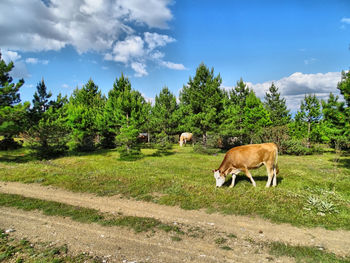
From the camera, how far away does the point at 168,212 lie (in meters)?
8.69

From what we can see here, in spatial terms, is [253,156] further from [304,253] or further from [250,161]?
[304,253]

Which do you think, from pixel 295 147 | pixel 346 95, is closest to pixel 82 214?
pixel 346 95

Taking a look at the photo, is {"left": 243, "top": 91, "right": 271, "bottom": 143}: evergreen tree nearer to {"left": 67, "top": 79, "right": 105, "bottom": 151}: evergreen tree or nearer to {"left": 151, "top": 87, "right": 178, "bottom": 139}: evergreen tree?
{"left": 151, "top": 87, "right": 178, "bottom": 139}: evergreen tree

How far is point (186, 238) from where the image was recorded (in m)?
6.57

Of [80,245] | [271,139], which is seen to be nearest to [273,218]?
[80,245]

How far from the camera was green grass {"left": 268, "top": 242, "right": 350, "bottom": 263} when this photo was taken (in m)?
5.38

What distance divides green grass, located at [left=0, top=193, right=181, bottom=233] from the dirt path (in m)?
0.35

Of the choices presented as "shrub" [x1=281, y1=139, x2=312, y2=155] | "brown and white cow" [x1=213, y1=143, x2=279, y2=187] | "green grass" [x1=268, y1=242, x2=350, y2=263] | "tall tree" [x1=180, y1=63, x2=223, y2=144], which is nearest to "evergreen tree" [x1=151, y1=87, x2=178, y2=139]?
"tall tree" [x1=180, y1=63, x2=223, y2=144]

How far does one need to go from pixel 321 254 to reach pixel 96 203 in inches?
345

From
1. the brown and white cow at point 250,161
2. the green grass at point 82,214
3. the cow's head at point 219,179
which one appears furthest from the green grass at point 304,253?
the brown and white cow at point 250,161

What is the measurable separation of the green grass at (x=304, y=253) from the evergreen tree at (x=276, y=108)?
130 feet

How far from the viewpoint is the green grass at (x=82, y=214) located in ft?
24.2

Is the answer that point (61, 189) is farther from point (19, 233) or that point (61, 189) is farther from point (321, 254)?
point (321, 254)

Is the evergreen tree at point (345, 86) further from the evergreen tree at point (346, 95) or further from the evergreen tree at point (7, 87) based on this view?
the evergreen tree at point (7, 87)
